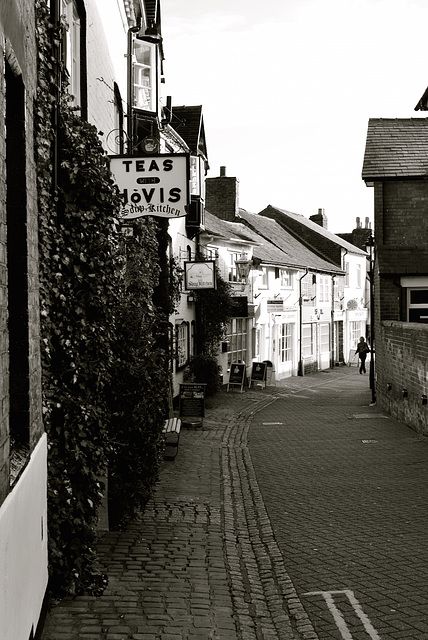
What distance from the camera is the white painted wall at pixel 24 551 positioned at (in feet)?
13.2

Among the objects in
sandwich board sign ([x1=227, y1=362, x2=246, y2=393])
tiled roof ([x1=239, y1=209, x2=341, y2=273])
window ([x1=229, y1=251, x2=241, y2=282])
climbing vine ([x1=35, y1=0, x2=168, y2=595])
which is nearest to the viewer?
climbing vine ([x1=35, y1=0, x2=168, y2=595])

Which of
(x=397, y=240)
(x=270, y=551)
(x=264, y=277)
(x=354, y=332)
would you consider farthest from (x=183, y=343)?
(x=354, y=332)

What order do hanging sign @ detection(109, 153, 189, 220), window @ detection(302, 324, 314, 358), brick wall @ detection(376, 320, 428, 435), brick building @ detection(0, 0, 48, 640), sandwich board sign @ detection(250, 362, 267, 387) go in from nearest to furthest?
brick building @ detection(0, 0, 48, 640) < hanging sign @ detection(109, 153, 189, 220) < brick wall @ detection(376, 320, 428, 435) < sandwich board sign @ detection(250, 362, 267, 387) < window @ detection(302, 324, 314, 358)

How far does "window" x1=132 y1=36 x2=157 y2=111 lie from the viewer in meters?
15.8

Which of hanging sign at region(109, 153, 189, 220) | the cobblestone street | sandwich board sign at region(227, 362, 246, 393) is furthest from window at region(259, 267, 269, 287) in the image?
hanging sign at region(109, 153, 189, 220)

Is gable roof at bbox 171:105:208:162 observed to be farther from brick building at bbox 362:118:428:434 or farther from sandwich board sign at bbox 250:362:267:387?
sandwich board sign at bbox 250:362:267:387

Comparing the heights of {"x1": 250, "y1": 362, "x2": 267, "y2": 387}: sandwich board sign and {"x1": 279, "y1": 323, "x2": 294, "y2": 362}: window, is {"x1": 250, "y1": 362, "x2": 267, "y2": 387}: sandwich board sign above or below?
below

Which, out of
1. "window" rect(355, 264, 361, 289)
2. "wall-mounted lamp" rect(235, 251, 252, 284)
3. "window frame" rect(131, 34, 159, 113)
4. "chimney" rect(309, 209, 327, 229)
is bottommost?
"wall-mounted lamp" rect(235, 251, 252, 284)

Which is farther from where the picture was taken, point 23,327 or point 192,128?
point 192,128

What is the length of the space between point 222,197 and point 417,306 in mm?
18514

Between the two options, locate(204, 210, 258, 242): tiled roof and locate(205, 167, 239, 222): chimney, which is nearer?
locate(204, 210, 258, 242): tiled roof

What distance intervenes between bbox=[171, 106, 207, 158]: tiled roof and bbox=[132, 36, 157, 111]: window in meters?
11.6

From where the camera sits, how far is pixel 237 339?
32500 millimetres

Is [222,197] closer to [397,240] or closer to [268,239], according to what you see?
[268,239]
